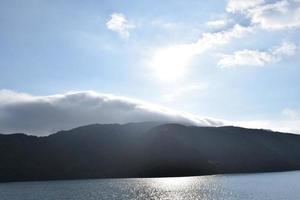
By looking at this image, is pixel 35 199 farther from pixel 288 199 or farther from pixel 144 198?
pixel 288 199

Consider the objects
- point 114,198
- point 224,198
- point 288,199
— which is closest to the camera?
point 288,199

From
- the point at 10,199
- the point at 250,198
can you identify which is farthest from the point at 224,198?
the point at 10,199

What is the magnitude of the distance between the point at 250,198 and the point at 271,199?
8.78 meters

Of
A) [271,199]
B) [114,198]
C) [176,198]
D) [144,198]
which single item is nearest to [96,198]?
[114,198]

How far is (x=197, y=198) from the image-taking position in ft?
528

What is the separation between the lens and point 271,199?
144m

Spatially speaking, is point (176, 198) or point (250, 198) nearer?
point (250, 198)

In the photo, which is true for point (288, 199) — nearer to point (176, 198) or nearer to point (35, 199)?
point (176, 198)

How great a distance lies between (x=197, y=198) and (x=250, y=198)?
20.6 m

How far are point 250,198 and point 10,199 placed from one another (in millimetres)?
97828

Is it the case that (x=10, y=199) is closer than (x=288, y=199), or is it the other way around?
(x=288, y=199)

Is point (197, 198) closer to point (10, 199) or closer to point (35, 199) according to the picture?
point (35, 199)

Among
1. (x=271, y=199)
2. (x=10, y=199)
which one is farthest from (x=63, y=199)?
(x=271, y=199)

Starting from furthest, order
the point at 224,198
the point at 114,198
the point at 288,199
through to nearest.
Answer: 1. the point at 114,198
2. the point at 224,198
3. the point at 288,199
